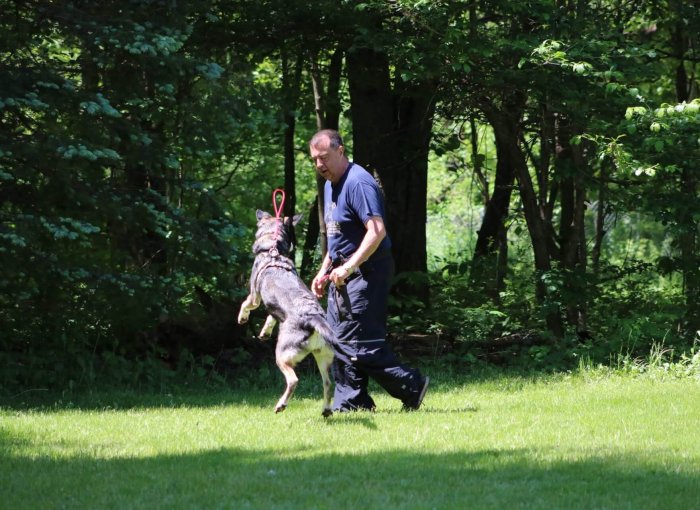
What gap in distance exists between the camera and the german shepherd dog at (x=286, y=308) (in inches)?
316

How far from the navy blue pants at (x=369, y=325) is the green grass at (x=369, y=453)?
13.0 inches

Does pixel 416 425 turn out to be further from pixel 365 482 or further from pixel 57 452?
pixel 57 452

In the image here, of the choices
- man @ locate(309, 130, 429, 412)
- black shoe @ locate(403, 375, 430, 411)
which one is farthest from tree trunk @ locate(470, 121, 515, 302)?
man @ locate(309, 130, 429, 412)

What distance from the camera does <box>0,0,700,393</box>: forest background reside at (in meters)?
10.6

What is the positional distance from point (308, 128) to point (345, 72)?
632cm

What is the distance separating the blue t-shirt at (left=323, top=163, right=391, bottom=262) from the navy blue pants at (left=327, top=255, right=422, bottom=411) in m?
0.23

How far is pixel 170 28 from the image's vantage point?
10.6m

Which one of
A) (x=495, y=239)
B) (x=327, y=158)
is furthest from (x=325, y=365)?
(x=495, y=239)

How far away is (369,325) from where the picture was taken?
8562 mm

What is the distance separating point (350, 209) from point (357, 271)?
53 centimetres

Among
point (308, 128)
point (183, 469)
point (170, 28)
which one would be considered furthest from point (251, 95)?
point (308, 128)

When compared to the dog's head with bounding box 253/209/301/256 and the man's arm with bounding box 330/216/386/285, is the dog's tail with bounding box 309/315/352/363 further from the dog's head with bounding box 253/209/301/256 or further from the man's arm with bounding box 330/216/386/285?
the dog's head with bounding box 253/209/301/256

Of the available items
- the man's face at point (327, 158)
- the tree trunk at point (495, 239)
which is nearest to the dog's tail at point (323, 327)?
the man's face at point (327, 158)

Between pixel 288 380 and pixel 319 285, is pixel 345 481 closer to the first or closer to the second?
pixel 288 380
